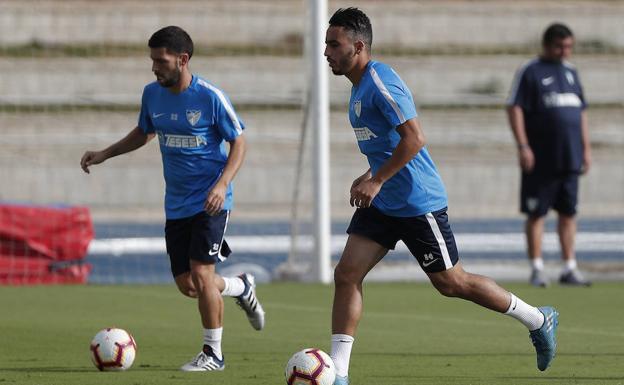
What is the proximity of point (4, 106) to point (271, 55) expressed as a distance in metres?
4.41

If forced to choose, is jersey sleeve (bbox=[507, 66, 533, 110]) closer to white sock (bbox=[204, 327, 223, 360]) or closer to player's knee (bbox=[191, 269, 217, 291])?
player's knee (bbox=[191, 269, 217, 291])

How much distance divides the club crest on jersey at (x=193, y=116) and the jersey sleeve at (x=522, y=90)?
17.6ft

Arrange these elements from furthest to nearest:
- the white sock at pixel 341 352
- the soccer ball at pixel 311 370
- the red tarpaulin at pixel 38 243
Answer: the red tarpaulin at pixel 38 243, the white sock at pixel 341 352, the soccer ball at pixel 311 370

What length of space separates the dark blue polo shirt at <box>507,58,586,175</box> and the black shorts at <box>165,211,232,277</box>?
→ 5.35m

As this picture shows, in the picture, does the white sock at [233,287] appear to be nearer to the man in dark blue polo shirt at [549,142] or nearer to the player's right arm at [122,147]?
the player's right arm at [122,147]

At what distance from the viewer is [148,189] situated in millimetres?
21172

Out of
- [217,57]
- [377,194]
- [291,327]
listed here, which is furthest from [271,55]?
[377,194]

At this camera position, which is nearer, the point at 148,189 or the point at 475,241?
the point at 475,241

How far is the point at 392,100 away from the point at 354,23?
449 millimetres

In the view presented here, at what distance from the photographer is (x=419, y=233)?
6.48 meters

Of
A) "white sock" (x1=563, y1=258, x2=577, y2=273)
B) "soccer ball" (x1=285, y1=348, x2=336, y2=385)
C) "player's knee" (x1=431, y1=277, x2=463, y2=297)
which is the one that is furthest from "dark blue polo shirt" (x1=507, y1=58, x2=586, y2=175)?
"soccer ball" (x1=285, y1=348, x2=336, y2=385)

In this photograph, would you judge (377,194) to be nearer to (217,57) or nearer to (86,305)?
(86,305)

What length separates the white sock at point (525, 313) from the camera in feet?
22.1

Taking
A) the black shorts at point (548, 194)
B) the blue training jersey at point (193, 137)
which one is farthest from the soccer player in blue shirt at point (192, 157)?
the black shorts at point (548, 194)
